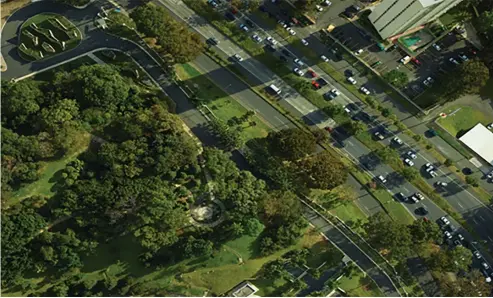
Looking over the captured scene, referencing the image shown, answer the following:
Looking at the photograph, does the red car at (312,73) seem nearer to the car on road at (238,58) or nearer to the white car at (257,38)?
the white car at (257,38)

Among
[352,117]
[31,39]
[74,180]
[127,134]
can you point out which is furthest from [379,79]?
[31,39]

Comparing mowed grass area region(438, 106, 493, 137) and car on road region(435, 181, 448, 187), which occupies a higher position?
mowed grass area region(438, 106, 493, 137)

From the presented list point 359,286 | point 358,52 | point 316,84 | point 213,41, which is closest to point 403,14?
point 358,52

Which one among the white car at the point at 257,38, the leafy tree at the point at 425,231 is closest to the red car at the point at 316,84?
the white car at the point at 257,38

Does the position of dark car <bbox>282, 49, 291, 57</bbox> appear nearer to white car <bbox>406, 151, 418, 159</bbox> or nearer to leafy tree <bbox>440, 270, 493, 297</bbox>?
white car <bbox>406, 151, 418, 159</bbox>

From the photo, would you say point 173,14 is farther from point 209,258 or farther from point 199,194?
point 209,258

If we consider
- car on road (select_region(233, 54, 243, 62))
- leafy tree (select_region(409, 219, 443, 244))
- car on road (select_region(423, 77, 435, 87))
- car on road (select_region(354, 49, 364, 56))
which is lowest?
leafy tree (select_region(409, 219, 443, 244))

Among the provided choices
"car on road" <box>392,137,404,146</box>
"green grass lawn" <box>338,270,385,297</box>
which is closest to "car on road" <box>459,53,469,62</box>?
"car on road" <box>392,137,404,146</box>
